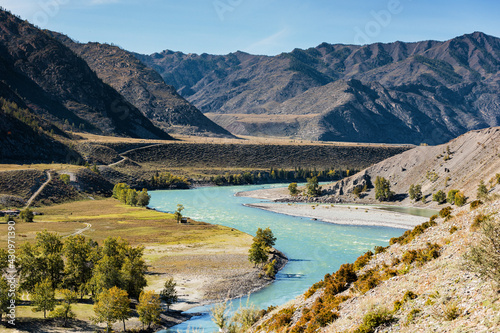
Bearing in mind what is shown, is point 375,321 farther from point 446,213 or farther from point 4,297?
point 4,297

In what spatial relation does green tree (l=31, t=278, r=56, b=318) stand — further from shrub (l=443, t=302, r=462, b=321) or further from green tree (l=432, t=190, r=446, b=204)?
green tree (l=432, t=190, r=446, b=204)

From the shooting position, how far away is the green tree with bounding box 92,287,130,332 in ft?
113

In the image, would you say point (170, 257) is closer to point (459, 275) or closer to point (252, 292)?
point (252, 292)

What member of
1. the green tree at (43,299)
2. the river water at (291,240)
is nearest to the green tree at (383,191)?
the river water at (291,240)

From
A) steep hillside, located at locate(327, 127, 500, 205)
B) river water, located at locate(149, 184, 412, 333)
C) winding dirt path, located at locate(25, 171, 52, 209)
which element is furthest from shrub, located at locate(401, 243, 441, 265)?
winding dirt path, located at locate(25, 171, 52, 209)

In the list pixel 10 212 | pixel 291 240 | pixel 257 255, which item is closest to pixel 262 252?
pixel 257 255

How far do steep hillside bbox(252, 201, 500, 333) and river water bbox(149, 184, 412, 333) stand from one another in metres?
5.34

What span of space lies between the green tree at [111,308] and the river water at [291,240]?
16.6 feet

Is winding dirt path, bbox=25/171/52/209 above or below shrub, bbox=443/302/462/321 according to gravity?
below

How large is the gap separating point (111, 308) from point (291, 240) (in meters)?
45.4

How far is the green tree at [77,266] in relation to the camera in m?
43.0

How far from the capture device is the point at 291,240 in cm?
7538

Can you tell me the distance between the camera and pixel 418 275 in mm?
Answer: 19469

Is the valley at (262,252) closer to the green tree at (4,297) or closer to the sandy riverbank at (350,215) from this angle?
the green tree at (4,297)
